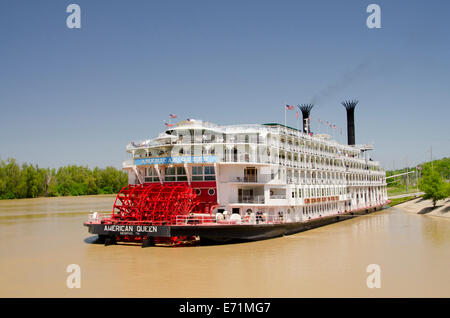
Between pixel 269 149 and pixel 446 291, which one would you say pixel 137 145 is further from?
pixel 446 291

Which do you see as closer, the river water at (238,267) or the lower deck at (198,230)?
the river water at (238,267)

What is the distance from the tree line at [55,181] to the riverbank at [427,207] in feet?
246

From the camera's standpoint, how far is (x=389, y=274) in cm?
1574

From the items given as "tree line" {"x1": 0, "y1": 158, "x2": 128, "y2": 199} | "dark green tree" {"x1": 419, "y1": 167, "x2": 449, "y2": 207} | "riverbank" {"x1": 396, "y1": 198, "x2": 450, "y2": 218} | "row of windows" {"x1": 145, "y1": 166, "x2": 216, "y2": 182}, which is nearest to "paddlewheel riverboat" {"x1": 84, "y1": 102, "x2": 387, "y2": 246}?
"row of windows" {"x1": 145, "y1": 166, "x2": 216, "y2": 182}

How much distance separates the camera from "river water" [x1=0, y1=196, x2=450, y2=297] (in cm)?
1366

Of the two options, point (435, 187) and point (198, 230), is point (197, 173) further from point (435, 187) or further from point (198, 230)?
point (435, 187)

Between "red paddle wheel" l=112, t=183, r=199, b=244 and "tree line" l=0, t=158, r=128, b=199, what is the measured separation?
70.5 m

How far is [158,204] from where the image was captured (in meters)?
22.4

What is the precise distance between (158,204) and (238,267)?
24.8ft

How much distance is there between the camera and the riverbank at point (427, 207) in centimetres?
4106

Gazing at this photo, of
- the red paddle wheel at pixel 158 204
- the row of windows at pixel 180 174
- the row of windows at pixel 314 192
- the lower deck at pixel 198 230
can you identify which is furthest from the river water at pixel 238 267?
the row of windows at pixel 180 174

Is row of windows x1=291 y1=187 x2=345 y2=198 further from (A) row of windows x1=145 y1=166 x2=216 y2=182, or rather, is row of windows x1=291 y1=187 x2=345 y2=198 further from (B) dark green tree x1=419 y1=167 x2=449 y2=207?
(B) dark green tree x1=419 y1=167 x2=449 y2=207

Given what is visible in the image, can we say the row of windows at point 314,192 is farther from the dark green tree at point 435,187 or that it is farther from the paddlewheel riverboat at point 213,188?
the dark green tree at point 435,187

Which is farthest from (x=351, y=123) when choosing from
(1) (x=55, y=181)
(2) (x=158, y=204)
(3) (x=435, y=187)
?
(1) (x=55, y=181)
